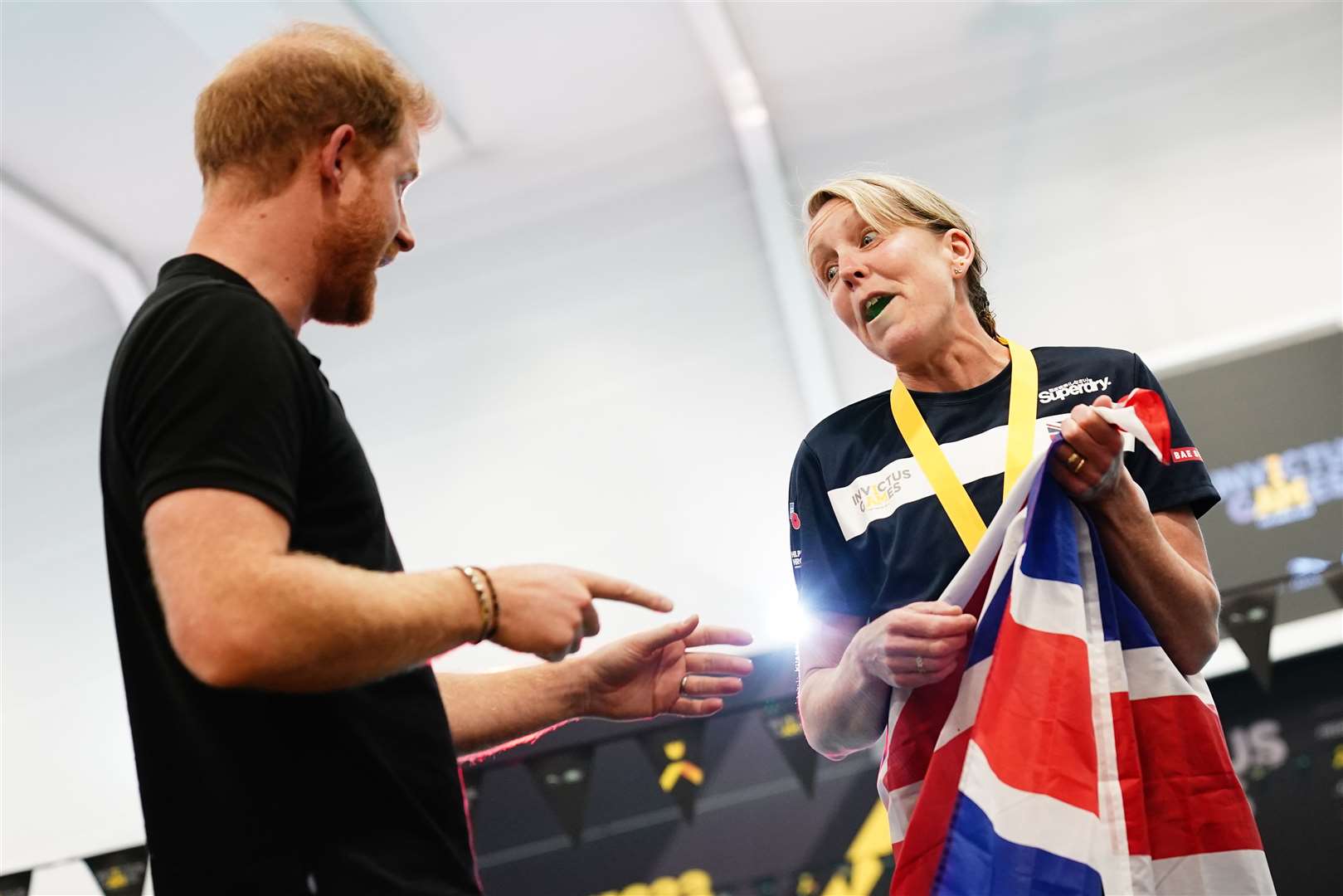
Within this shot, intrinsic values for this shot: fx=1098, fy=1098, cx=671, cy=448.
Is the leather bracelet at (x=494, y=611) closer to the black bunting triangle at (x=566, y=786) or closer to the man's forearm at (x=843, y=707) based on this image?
the man's forearm at (x=843, y=707)

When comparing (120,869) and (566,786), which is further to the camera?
(120,869)

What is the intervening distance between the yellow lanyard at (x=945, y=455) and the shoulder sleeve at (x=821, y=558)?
0.18m

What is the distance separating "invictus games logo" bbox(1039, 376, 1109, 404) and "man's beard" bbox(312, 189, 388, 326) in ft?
3.41

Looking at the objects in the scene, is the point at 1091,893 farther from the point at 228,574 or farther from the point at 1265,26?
the point at 1265,26

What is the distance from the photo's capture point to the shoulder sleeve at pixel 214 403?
1014mm

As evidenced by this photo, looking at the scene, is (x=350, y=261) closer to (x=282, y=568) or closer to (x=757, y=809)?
(x=282, y=568)

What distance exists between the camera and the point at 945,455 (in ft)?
5.63

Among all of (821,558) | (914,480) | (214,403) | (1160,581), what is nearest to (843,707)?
(821,558)

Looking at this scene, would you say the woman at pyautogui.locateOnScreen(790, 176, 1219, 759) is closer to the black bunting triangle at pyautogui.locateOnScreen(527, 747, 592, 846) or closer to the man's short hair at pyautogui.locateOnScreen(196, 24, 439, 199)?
the man's short hair at pyautogui.locateOnScreen(196, 24, 439, 199)

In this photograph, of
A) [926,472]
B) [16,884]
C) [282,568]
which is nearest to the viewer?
[282,568]

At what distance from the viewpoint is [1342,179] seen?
5355 millimetres

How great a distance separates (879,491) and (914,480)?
0.19 feet

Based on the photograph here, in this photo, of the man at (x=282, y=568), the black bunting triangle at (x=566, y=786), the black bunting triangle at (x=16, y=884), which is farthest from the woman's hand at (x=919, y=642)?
the black bunting triangle at (x=16, y=884)

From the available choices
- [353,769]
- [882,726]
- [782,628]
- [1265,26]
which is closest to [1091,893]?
[882,726]
